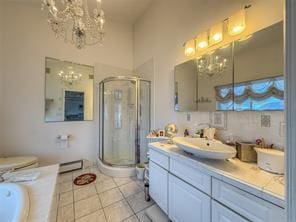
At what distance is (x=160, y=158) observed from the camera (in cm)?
172

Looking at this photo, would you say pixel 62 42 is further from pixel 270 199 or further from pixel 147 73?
pixel 270 199

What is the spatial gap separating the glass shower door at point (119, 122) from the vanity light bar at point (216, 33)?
1297 millimetres

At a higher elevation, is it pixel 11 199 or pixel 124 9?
pixel 124 9

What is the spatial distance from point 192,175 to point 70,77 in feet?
9.17

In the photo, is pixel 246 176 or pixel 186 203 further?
pixel 186 203

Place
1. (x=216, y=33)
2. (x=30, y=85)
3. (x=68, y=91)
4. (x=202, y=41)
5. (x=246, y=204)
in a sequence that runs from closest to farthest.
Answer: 1. (x=246, y=204)
2. (x=216, y=33)
3. (x=202, y=41)
4. (x=30, y=85)
5. (x=68, y=91)

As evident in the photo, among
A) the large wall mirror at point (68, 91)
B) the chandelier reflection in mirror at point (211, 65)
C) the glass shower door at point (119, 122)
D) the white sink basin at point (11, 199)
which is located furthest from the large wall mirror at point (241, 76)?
the large wall mirror at point (68, 91)

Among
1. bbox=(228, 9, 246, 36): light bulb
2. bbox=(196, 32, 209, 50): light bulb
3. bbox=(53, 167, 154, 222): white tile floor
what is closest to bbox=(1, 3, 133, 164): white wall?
bbox=(53, 167, 154, 222): white tile floor

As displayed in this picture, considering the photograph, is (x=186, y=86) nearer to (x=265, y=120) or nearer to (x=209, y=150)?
(x=265, y=120)

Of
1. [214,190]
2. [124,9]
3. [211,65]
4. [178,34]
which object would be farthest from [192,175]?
[124,9]

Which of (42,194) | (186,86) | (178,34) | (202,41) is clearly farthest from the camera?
(178,34)

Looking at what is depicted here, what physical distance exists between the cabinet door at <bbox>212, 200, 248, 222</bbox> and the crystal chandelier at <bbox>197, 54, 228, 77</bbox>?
1.26m

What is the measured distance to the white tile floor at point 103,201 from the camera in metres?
1.72

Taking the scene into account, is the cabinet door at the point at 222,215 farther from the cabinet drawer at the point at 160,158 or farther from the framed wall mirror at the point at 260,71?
the framed wall mirror at the point at 260,71
